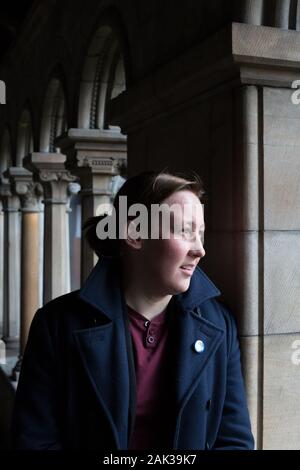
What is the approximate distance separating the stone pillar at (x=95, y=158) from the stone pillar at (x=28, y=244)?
255 centimetres

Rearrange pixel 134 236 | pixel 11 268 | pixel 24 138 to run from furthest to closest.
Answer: pixel 11 268 → pixel 24 138 → pixel 134 236

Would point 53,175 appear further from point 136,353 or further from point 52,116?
point 136,353

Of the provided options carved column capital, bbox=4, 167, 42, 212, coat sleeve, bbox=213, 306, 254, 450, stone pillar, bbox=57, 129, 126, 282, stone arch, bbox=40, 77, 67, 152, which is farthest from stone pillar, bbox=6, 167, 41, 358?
coat sleeve, bbox=213, 306, 254, 450

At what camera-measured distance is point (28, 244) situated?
23.2 feet

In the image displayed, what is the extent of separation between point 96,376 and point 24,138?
623 centimetres

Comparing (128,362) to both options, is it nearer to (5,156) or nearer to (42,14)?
(42,14)

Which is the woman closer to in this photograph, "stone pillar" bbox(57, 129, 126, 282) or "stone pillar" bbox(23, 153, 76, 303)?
"stone pillar" bbox(57, 129, 126, 282)

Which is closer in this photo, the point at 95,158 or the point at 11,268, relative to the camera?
the point at 95,158

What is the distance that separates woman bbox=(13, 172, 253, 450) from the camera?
1.51m

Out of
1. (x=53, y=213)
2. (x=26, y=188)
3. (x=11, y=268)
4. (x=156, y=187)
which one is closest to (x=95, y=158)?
(x=53, y=213)

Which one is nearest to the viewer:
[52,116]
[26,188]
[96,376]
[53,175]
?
[96,376]

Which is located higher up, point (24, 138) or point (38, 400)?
point (24, 138)

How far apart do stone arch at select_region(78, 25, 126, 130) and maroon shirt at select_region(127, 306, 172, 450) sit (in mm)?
2931
